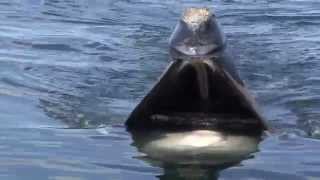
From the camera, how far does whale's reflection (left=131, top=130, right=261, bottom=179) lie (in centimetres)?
567

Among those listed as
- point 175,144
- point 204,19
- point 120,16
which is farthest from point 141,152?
point 120,16

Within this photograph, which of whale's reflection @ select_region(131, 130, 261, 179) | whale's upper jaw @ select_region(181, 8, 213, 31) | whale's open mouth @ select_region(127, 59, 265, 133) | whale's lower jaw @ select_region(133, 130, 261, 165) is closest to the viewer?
whale's reflection @ select_region(131, 130, 261, 179)

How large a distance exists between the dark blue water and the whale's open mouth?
0.23 meters

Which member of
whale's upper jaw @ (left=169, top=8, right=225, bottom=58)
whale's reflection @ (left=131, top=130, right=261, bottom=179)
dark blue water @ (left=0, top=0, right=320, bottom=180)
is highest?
whale's upper jaw @ (left=169, top=8, right=225, bottom=58)

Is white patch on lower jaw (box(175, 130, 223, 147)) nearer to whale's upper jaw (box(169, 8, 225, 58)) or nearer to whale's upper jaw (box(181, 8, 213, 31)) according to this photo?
whale's upper jaw (box(169, 8, 225, 58))

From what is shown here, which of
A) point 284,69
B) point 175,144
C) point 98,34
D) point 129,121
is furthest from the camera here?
point 98,34

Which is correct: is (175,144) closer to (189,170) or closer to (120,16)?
(189,170)

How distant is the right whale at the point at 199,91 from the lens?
19.5 ft

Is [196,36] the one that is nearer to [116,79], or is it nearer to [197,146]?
[197,146]

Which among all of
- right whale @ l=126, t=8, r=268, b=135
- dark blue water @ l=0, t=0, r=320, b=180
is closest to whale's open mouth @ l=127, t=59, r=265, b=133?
right whale @ l=126, t=8, r=268, b=135

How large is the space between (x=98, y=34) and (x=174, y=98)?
4.62 meters

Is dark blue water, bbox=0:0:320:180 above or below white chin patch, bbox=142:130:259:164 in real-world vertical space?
below

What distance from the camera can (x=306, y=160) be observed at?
6082 mm

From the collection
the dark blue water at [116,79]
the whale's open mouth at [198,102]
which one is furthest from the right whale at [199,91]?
the dark blue water at [116,79]
